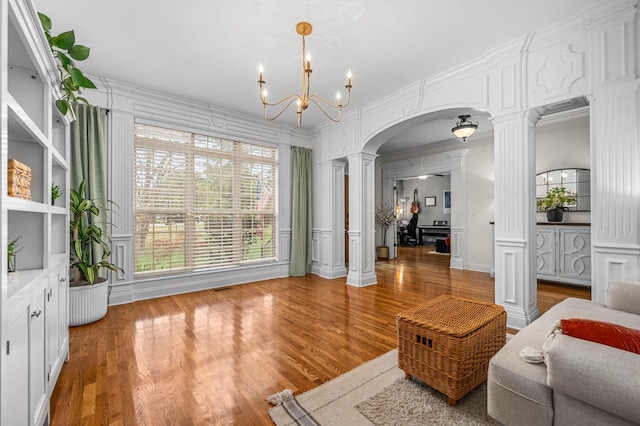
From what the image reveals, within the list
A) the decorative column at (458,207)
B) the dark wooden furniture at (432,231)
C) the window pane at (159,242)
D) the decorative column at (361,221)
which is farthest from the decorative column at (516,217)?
the dark wooden furniture at (432,231)

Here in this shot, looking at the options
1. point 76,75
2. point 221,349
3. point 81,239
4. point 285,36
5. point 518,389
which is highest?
point 285,36

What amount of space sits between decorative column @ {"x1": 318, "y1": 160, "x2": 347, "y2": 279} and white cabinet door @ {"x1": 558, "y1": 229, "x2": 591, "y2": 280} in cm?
370

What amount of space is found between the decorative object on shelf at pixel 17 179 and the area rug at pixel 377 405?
72.6 inches

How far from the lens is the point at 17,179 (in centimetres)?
149

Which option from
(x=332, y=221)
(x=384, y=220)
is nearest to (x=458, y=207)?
(x=384, y=220)

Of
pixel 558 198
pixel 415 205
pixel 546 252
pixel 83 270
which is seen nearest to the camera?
pixel 83 270

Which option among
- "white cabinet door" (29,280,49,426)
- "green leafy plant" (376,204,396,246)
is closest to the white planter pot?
"white cabinet door" (29,280,49,426)

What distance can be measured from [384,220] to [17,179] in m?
7.25

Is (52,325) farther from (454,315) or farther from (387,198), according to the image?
(387,198)

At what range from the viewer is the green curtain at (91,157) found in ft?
11.8

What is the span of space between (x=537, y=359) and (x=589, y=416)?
251mm

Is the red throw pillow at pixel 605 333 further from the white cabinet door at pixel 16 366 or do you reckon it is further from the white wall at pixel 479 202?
the white wall at pixel 479 202

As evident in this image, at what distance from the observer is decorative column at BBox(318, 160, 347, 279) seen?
18.3ft

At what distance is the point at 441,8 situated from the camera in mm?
2527
